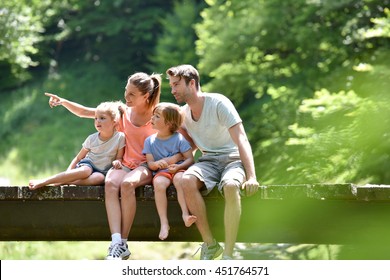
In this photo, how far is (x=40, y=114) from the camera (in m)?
37.0

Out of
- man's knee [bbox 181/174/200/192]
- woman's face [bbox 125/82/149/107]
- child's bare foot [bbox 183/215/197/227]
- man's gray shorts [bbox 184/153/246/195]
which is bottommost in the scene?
child's bare foot [bbox 183/215/197/227]

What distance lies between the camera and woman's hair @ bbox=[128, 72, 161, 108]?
267 inches

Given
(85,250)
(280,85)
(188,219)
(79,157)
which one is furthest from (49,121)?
(188,219)

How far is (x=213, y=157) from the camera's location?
668cm

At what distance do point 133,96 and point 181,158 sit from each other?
59cm

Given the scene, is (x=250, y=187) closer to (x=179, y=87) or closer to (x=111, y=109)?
(x=179, y=87)

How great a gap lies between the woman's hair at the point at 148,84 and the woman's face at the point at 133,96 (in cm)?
2

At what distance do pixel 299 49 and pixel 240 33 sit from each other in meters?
1.28

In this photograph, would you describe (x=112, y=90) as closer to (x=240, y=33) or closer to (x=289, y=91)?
(x=240, y=33)

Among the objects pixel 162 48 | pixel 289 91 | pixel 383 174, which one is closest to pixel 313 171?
pixel 383 174

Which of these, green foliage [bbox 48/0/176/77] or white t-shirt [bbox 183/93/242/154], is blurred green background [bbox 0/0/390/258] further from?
Answer: green foliage [bbox 48/0/176/77]

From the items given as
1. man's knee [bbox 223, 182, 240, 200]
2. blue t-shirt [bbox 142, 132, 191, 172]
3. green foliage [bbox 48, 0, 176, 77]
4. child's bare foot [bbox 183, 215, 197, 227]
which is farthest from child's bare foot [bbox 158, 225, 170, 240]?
green foliage [bbox 48, 0, 176, 77]

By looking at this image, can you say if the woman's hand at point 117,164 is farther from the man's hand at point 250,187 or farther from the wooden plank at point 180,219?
the man's hand at point 250,187

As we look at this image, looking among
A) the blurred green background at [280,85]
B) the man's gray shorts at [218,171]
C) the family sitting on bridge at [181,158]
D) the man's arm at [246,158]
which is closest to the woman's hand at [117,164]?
the family sitting on bridge at [181,158]
